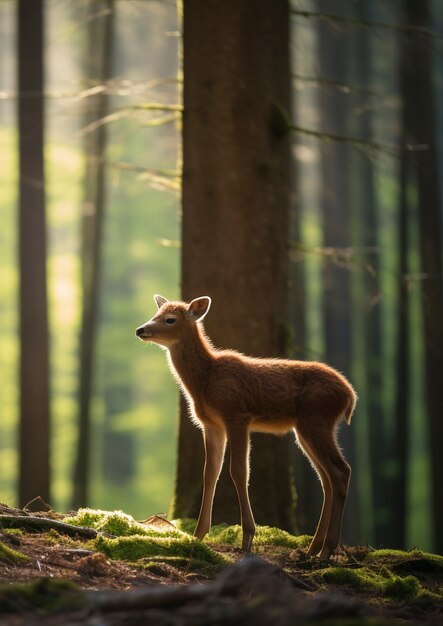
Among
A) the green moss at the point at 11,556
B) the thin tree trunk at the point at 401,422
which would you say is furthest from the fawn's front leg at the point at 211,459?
the thin tree trunk at the point at 401,422

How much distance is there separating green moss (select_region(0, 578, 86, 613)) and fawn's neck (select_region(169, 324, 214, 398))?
335cm

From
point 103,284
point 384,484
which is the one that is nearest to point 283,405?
point 384,484

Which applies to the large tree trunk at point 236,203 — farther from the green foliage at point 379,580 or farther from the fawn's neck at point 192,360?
the green foliage at point 379,580

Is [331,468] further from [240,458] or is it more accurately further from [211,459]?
[211,459]

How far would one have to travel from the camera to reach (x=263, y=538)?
8.10 metres

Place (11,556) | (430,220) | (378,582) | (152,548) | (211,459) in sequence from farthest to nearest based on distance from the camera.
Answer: (430,220) → (211,459) → (152,548) → (378,582) → (11,556)

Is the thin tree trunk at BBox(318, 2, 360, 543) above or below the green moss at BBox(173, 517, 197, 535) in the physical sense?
above

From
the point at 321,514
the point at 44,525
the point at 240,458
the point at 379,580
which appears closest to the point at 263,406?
the point at 240,458

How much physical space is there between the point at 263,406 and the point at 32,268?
805 centimetres

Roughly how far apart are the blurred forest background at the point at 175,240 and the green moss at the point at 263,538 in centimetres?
108

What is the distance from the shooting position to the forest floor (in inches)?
160

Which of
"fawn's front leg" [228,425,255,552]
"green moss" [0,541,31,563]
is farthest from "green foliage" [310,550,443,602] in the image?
"green moss" [0,541,31,563]

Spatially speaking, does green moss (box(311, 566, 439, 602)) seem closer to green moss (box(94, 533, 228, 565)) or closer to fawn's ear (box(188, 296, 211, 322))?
green moss (box(94, 533, 228, 565))

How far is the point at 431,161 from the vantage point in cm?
1794
